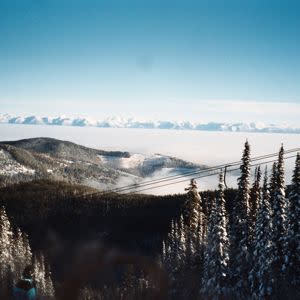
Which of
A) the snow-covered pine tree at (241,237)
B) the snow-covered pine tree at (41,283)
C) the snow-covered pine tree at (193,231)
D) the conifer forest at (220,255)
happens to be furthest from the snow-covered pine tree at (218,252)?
the snow-covered pine tree at (41,283)

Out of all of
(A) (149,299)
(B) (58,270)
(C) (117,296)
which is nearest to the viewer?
(C) (117,296)

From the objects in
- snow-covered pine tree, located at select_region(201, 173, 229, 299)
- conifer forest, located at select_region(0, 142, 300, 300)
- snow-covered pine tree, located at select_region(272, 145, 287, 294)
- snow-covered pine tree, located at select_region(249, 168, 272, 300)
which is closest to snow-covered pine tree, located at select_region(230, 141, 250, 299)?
conifer forest, located at select_region(0, 142, 300, 300)

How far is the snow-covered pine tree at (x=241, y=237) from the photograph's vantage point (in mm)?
35750

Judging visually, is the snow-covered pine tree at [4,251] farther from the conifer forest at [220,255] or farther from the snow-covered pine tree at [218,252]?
the snow-covered pine tree at [218,252]

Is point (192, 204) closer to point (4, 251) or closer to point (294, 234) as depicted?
point (294, 234)

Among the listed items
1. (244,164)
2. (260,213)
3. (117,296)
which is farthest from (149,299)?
(244,164)

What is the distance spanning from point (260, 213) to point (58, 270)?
4463 inches

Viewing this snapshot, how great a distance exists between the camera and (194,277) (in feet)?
146

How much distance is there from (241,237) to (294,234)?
26.5 ft

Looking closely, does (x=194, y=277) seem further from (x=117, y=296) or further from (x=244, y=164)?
(x=117, y=296)

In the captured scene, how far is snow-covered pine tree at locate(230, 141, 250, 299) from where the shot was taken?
3575 cm

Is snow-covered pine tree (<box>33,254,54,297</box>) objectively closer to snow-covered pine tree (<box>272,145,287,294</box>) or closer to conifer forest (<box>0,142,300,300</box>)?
conifer forest (<box>0,142,300,300</box>)

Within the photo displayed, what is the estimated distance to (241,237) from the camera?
3859cm

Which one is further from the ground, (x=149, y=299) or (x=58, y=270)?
(x=149, y=299)
